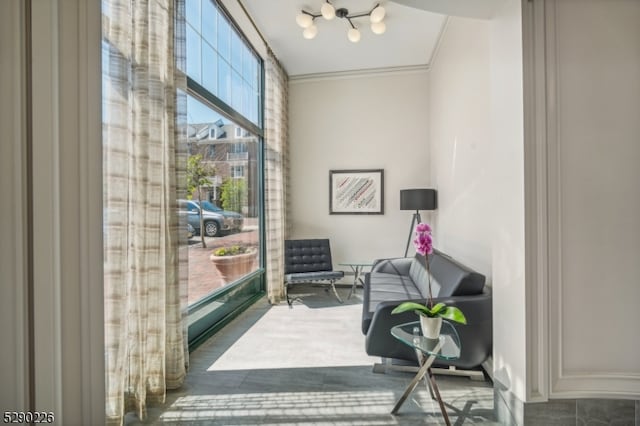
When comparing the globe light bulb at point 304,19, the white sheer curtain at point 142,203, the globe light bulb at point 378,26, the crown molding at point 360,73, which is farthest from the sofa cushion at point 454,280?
the crown molding at point 360,73

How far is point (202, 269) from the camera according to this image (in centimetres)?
286

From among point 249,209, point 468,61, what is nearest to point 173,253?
point 249,209

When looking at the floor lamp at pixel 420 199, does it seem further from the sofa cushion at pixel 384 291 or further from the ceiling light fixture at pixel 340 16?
the ceiling light fixture at pixel 340 16

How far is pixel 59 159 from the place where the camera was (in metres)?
0.61

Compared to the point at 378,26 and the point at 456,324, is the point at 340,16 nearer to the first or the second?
the point at 378,26

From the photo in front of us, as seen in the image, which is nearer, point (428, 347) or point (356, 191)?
point (428, 347)

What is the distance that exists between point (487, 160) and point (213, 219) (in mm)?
2574

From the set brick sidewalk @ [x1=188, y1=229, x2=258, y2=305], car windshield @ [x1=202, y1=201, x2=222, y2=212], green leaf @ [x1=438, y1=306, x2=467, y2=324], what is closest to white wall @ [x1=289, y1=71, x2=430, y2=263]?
brick sidewalk @ [x1=188, y1=229, x2=258, y2=305]

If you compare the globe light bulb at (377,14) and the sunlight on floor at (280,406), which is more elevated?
the globe light bulb at (377,14)

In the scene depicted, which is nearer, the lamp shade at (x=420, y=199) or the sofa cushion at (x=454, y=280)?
the sofa cushion at (x=454, y=280)

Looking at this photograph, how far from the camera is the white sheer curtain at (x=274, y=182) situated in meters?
4.03

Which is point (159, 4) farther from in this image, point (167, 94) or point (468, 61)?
point (468, 61)

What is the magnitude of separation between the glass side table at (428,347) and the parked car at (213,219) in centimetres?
192

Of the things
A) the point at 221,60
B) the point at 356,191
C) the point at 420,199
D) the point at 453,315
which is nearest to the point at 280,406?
the point at 453,315
